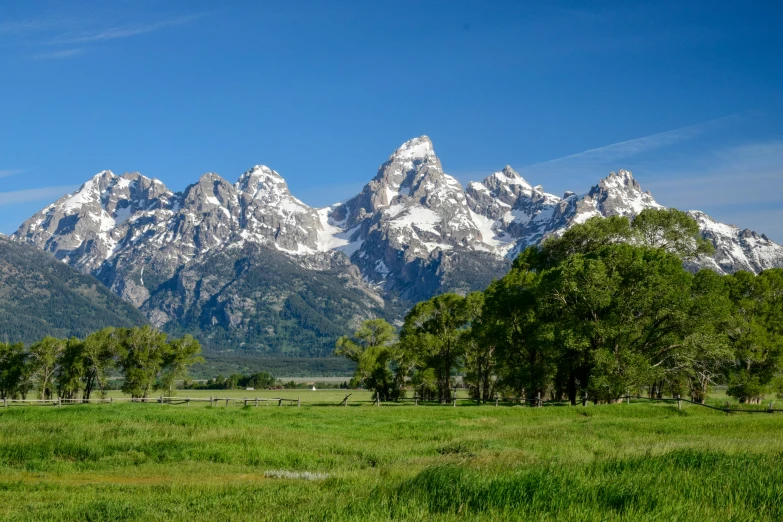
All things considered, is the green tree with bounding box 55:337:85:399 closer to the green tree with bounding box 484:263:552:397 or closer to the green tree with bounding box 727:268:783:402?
the green tree with bounding box 484:263:552:397

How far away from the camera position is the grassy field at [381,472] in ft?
35.2

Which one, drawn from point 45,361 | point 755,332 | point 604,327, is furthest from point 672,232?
point 45,361

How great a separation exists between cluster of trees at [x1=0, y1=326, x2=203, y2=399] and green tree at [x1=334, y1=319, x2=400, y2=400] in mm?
23686

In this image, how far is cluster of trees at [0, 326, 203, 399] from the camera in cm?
9244

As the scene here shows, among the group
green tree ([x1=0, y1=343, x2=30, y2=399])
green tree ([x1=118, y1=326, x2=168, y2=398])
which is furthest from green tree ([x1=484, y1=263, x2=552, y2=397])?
green tree ([x1=0, y1=343, x2=30, y2=399])

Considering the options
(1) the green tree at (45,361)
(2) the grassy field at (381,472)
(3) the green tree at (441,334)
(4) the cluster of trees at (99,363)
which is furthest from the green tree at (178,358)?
(2) the grassy field at (381,472)

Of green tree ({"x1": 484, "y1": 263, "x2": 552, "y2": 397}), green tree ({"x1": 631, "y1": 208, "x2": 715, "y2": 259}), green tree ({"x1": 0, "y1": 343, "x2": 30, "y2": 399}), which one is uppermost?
green tree ({"x1": 631, "y1": 208, "x2": 715, "y2": 259})

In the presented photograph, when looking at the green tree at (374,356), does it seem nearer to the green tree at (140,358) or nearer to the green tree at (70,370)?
the green tree at (140,358)

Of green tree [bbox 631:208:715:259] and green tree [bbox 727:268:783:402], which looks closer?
green tree [bbox 631:208:715:259]

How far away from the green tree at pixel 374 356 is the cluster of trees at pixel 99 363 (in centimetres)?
2369

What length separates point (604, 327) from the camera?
50.4 meters

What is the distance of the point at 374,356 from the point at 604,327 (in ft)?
120

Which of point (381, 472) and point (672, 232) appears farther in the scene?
point (672, 232)

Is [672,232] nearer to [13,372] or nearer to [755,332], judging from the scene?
[755,332]
